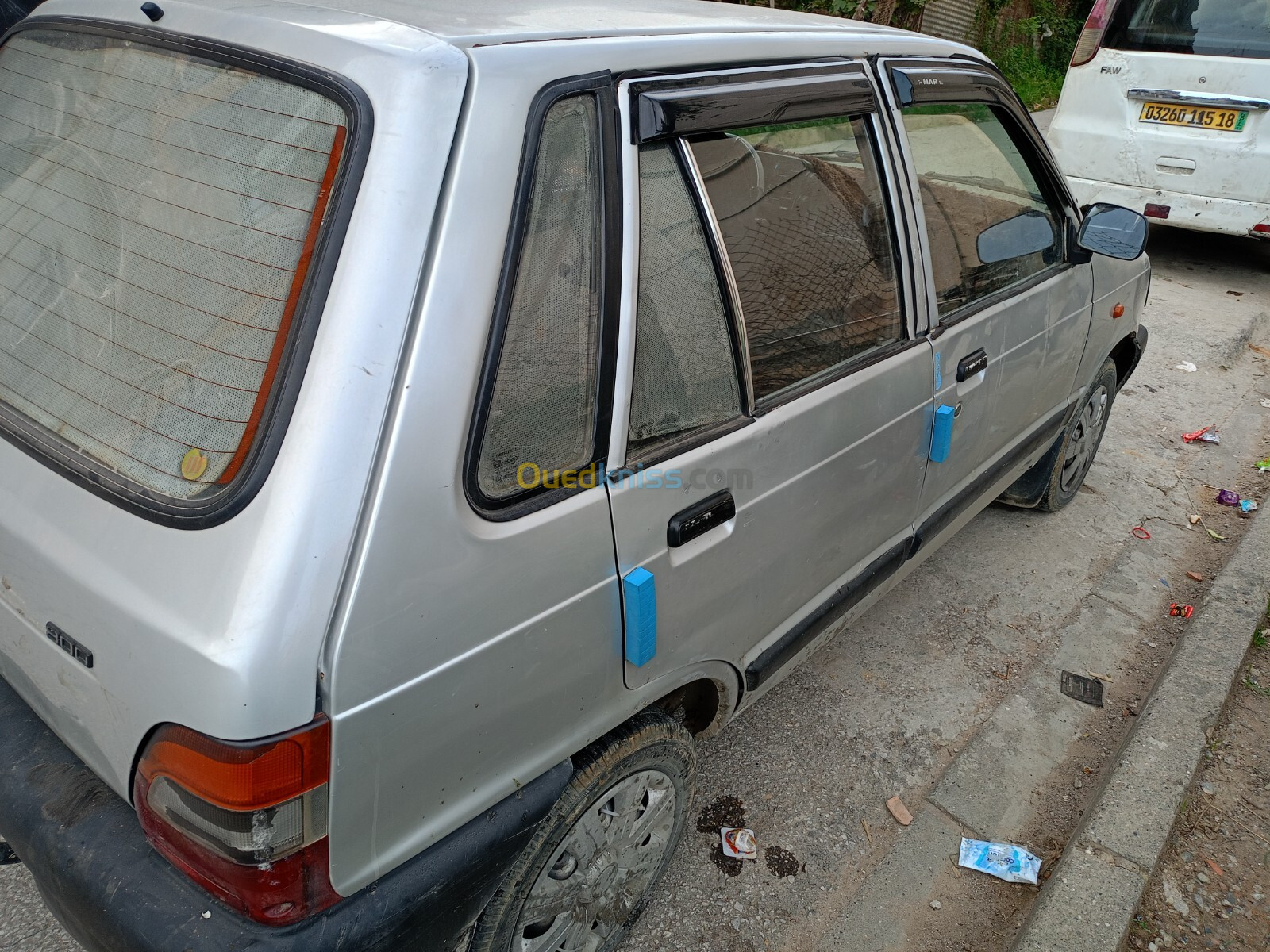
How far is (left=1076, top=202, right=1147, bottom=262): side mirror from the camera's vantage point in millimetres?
2891

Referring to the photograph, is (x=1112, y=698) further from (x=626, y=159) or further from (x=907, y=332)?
(x=626, y=159)

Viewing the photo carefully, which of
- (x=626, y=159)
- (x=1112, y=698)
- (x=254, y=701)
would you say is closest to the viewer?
(x=254, y=701)

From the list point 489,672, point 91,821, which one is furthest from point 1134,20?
point 91,821

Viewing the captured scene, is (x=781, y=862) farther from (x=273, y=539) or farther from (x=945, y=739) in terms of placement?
(x=273, y=539)

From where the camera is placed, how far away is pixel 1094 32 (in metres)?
6.96

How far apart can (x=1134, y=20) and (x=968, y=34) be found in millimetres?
7465

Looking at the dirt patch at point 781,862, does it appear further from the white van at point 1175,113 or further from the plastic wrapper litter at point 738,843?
the white van at point 1175,113

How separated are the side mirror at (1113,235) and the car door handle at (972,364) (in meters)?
0.62

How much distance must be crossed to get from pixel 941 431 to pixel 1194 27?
603 cm

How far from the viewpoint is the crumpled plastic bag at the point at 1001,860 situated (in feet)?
7.94

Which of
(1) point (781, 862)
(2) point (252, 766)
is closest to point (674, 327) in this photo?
(2) point (252, 766)

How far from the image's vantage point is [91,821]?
4.70 feet


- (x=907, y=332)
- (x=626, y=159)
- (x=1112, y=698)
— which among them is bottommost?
(x=1112, y=698)

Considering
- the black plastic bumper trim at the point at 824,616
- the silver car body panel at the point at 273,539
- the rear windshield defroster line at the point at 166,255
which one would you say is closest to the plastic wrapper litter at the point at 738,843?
the black plastic bumper trim at the point at 824,616
